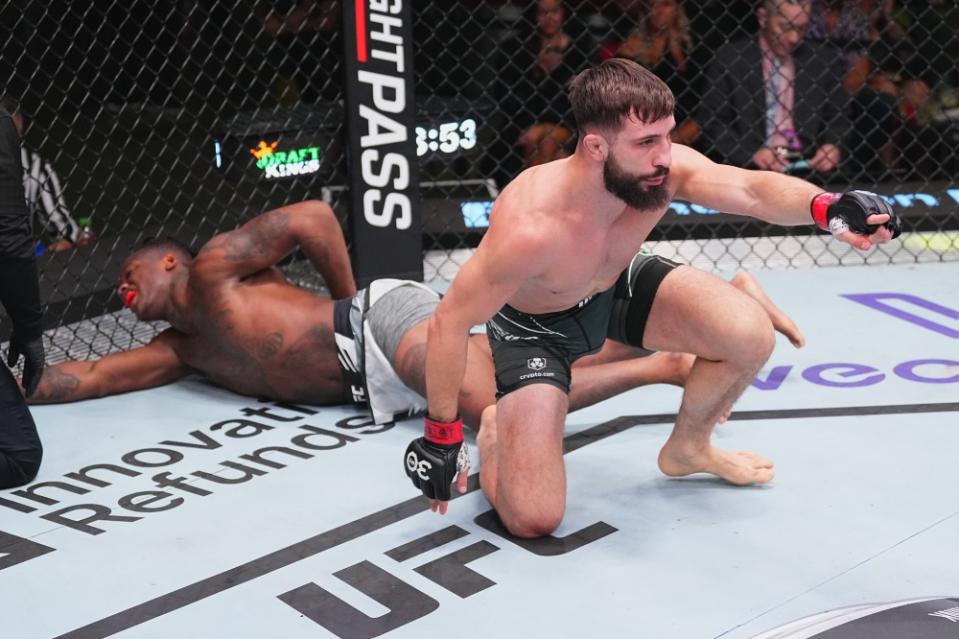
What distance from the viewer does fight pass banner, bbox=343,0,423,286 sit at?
3.40 m

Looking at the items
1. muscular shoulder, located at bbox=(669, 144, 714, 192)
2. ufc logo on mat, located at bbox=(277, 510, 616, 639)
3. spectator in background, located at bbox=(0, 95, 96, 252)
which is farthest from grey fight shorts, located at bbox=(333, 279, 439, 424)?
spectator in background, located at bbox=(0, 95, 96, 252)

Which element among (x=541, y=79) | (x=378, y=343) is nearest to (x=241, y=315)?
(x=378, y=343)

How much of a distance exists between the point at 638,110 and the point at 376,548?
0.92 metres

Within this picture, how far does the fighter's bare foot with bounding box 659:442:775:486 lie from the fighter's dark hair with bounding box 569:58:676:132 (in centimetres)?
72

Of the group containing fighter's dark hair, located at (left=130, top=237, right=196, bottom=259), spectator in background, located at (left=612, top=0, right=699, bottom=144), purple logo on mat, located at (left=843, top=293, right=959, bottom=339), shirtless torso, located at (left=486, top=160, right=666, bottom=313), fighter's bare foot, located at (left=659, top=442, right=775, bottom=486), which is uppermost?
spectator in background, located at (left=612, top=0, right=699, bottom=144)

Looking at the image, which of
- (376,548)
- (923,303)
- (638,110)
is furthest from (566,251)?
(923,303)

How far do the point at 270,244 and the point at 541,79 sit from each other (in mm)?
1742

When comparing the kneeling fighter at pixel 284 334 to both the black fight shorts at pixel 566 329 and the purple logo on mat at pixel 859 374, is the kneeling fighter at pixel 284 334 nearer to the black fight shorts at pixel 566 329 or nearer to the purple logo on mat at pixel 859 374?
the purple logo on mat at pixel 859 374

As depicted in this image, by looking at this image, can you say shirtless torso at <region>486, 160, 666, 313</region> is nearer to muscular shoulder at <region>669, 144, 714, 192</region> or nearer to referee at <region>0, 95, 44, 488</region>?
muscular shoulder at <region>669, 144, 714, 192</region>

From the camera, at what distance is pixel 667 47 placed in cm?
440

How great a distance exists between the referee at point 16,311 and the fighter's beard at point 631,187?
45.9 inches

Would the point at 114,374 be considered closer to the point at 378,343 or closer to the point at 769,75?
the point at 378,343

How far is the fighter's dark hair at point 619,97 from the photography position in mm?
1907

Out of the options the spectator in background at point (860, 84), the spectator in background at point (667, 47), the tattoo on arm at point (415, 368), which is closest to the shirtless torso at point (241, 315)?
the tattoo on arm at point (415, 368)
